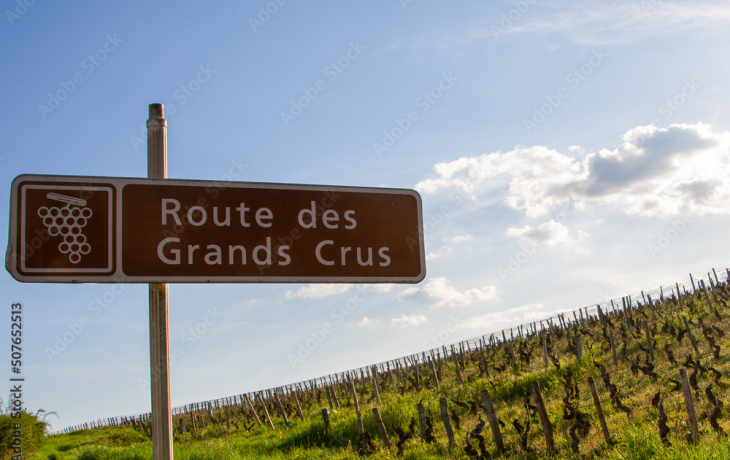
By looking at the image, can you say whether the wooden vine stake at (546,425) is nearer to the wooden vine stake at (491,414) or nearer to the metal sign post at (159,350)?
the wooden vine stake at (491,414)

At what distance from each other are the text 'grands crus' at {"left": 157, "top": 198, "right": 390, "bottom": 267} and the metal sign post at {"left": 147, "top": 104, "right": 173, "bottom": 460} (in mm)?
157

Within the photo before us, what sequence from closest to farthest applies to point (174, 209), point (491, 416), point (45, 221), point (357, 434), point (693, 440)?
point (45, 221), point (174, 209), point (693, 440), point (491, 416), point (357, 434)

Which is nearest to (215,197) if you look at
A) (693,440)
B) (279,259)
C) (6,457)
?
(279,259)

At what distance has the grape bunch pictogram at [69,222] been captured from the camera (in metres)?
1.90

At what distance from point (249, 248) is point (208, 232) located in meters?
0.17

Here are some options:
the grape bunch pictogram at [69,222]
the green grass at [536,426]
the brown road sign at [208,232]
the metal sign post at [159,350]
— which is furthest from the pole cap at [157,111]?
the green grass at [536,426]

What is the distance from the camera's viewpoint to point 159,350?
2053 millimetres

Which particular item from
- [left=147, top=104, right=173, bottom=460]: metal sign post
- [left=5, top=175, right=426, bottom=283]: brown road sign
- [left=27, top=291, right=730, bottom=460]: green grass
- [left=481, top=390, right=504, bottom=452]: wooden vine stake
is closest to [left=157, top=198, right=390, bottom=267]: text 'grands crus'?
[left=5, top=175, right=426, bottom=283]: brown road sign

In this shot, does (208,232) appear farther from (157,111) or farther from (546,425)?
(546,425)

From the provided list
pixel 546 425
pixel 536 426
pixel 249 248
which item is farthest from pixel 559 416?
pixel 249 248

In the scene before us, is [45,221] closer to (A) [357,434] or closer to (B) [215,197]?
(B) [215,197]

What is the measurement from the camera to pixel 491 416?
8445 millimetres

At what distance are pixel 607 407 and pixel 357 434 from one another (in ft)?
18.0

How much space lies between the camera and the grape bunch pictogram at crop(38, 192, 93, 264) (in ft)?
6.23
